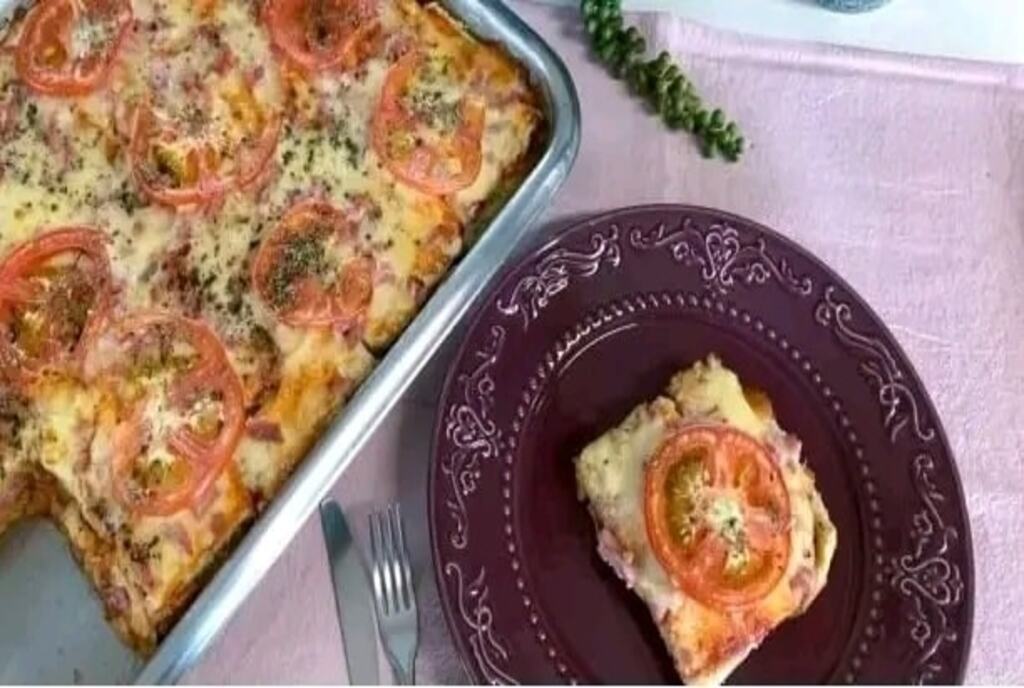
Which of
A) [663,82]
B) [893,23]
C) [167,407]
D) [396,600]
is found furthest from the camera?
[893,23]

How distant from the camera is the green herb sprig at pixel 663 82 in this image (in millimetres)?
1552

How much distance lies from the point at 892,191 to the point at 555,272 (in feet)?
1.42

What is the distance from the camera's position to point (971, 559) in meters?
1.37

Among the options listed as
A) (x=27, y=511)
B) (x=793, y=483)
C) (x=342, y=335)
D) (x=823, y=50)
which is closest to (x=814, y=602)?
(x=793, y=483)

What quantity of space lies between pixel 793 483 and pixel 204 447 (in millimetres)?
542

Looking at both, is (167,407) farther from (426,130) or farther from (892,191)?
(892,191)

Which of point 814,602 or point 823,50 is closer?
point 814,602

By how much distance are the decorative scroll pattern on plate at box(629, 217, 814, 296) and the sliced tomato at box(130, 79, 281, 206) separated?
0.40 metres

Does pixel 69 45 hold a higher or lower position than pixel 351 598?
higher

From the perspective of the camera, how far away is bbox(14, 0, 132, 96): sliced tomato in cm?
135

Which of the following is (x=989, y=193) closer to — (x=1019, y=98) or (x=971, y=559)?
(x=1019, y=98)

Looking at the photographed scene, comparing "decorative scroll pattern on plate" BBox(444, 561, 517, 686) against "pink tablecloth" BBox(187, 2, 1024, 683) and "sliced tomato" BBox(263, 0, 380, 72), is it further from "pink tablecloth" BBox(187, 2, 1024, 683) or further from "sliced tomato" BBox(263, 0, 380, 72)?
"sliced tomato" BBox(263, 0, 380, 72)

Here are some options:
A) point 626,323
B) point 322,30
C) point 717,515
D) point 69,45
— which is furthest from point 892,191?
point 69,45

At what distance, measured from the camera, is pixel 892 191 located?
159 centimetres
